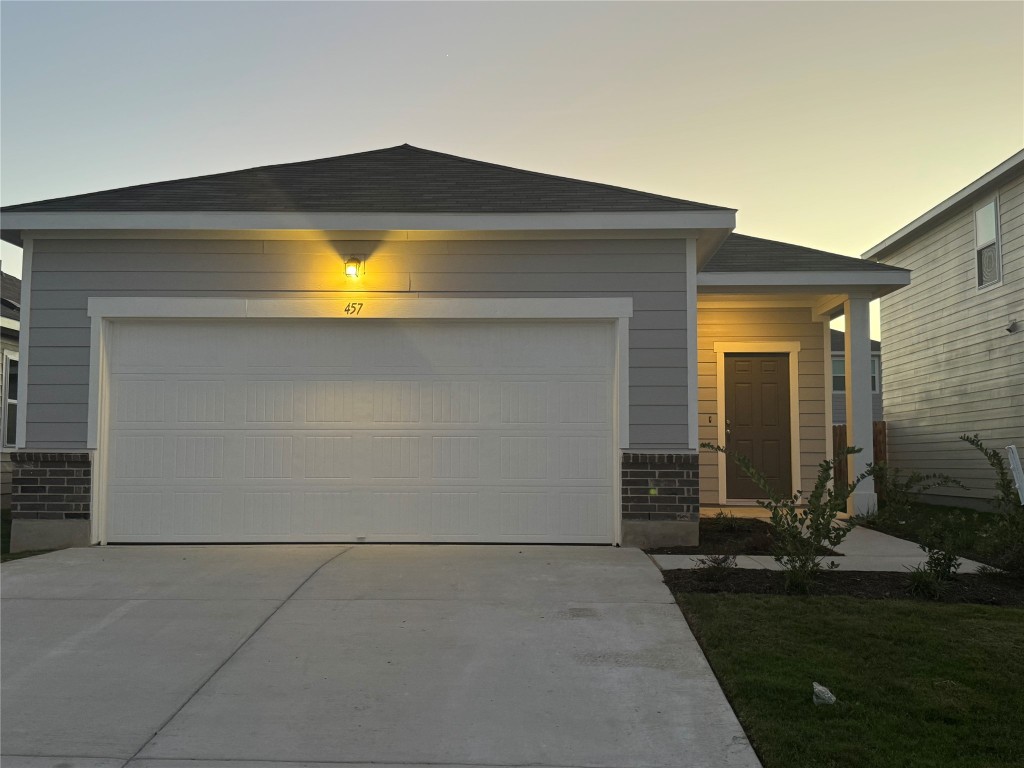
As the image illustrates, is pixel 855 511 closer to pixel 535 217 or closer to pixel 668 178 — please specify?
pixel 535 217

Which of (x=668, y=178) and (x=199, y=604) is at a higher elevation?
(x=668, y=178)

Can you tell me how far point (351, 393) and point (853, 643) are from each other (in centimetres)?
491

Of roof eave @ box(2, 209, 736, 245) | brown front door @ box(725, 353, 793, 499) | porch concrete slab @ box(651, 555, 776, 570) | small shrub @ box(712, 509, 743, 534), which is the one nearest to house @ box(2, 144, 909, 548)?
roof eave @ box(2, 209, 736, 245)

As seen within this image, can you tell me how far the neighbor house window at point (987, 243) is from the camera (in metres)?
11.8

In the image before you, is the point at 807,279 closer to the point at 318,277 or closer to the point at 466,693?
the point at 318,277

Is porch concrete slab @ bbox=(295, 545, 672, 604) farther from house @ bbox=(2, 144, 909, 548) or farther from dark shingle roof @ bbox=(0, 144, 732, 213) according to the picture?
dark shingle roof @ bbox=(0, 144, 732, 213)

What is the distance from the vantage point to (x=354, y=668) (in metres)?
4.34

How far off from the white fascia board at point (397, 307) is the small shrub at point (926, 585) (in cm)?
329

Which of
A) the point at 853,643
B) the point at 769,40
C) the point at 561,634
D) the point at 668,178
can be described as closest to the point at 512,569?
the point at 561,634

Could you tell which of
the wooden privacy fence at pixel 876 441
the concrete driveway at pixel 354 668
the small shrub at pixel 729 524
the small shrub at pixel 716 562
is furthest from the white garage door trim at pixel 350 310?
the wooden privacy fence at pixel 876 441

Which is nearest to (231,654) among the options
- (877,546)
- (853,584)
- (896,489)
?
(853,584)

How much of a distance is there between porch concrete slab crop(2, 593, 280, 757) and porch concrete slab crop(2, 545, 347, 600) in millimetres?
224

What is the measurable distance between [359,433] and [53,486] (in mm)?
2849

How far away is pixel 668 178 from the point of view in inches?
597
